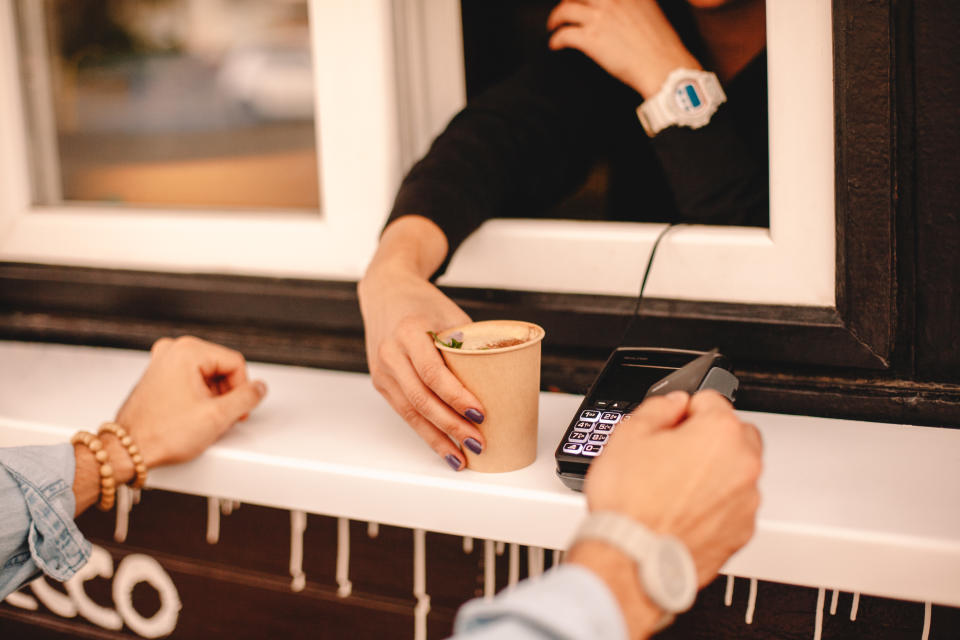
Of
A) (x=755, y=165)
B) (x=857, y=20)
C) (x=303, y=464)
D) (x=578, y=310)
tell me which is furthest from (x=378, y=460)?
(x=857, y=20)

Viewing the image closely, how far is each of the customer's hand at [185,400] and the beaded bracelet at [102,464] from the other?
0.04 meters

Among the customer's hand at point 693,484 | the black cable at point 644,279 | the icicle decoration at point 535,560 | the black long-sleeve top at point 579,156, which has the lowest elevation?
the icicle decoration at point 535,560

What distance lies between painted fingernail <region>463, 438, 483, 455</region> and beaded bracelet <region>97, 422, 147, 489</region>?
0.38m

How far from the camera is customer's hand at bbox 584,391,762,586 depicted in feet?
1.90

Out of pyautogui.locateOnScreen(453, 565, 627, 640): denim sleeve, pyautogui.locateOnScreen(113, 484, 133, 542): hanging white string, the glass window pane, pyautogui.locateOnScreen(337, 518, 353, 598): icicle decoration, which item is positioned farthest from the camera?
the glass window pane

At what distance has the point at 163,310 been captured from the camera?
4.26ft

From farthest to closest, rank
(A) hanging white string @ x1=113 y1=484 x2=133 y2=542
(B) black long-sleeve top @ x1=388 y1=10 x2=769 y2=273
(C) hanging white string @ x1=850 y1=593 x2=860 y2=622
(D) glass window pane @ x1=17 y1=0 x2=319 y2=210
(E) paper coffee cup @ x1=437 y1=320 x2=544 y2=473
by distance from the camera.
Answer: (D) glass window pane @ x1=17 y1=0 x2=319 y2=210 < (A) hanging white string @ x1=113 y1=484 x2=133 y2=542 < (B) black long-sleeve top @ x1=388 y1=10 x2=769 y2=273 < (C) hanging white string @ x1=850 y1=593 x2=860 y2=622 < (E) paper coffee cup @ x1=437 y1=320 x2=544 y2=473

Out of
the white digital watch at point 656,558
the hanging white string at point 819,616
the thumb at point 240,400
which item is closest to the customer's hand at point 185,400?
the thumb at point 240,400

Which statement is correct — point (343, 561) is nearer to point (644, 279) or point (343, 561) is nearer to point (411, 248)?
point (411, 248)

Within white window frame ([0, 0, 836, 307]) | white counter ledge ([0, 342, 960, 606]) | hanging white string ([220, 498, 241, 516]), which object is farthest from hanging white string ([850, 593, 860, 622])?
hanging white string ([220, 498, 241, 516])

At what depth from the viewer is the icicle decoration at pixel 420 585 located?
1.07 m

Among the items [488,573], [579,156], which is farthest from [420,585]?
[579,156]

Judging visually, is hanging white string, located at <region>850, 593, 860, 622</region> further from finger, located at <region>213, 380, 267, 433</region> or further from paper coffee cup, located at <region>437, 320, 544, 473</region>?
finger, located at <region>213, 380, 267, 433</region>

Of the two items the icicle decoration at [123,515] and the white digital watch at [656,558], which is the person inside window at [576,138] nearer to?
the white digital watch at [656,558]
